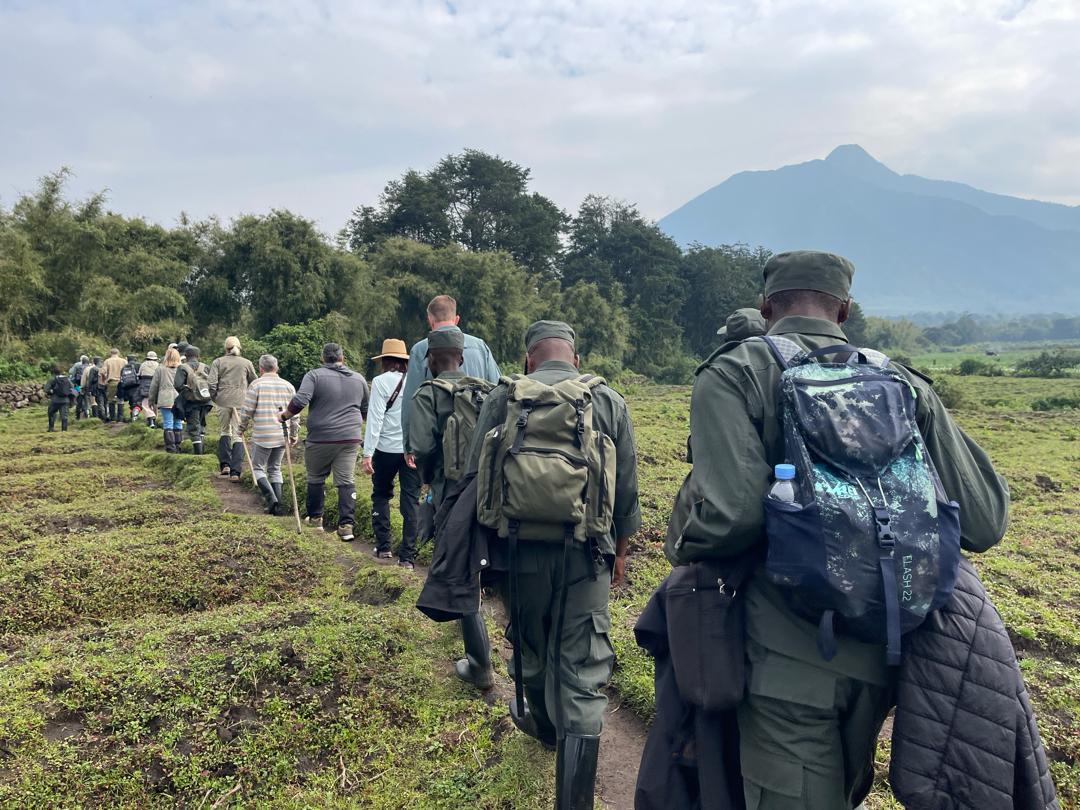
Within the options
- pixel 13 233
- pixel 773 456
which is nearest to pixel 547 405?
pixel 773 456

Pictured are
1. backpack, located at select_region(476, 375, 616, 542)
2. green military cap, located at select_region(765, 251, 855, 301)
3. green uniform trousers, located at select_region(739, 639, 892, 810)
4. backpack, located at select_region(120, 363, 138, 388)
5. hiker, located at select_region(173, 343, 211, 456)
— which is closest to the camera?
green uniform trousers, located at select_region(739, 639, 892, 810)

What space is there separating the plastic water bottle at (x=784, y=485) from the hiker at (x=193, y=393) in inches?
452

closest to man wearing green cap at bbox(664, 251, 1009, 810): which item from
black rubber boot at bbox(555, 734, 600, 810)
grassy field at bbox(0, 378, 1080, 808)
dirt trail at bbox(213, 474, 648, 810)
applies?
black rubber boot at bbox(555, 734, 600, 810)

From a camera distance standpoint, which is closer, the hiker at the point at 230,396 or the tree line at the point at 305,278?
the hiker at the point at 230,396

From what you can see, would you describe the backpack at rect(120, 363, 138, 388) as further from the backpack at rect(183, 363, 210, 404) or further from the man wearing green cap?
the man wearing green cap

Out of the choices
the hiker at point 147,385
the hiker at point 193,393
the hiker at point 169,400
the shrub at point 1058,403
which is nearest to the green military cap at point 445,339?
the hiker at point 193,393

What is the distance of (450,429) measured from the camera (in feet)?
13.9

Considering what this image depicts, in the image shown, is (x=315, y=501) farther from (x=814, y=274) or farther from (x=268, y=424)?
(x=814, y=274)

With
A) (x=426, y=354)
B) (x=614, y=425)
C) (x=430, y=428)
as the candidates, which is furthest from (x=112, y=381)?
(x=614, y=425)

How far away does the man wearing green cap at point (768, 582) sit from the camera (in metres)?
2.00

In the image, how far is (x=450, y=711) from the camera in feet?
13.3

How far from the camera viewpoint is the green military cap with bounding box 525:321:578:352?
11.5 ft

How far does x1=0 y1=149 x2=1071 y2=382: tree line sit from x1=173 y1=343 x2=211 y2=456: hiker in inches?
427

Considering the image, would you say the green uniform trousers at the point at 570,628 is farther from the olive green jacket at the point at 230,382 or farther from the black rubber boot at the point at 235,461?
the black rubber boot at the point at 235,461
